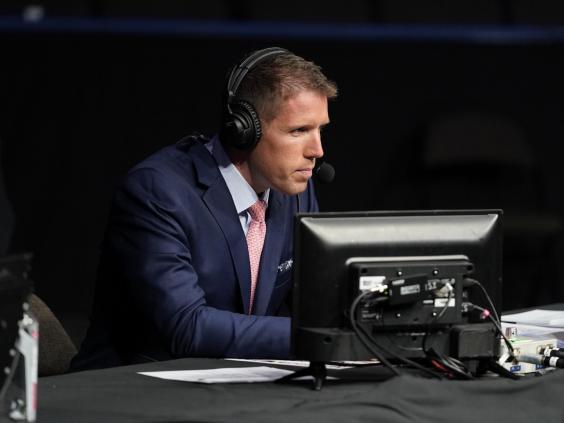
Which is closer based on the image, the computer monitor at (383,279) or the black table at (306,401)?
the black table at (306,401)

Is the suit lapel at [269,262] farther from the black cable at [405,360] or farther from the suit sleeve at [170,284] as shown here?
the black cable at [405,360]

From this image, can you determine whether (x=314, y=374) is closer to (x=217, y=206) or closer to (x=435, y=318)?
(x=435, y=318)

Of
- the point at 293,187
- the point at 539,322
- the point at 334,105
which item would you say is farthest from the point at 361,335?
the point at 334,105

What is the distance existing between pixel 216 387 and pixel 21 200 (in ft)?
8.62

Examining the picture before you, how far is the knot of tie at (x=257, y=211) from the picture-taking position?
2449 millimetres

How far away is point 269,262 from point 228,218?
0.14m

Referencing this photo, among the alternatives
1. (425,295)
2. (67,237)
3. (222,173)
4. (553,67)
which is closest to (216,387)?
(425,295)

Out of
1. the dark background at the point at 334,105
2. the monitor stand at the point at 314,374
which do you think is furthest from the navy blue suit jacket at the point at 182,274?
the dark background at the point at 334,105

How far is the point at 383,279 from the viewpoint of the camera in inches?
71.4

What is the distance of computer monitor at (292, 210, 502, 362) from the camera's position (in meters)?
1.79

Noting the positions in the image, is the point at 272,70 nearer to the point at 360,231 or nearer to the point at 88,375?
the point at 360,231

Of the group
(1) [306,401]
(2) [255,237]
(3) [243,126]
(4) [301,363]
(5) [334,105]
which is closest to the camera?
(1) [306,401]

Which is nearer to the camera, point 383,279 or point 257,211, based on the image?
point 383,279

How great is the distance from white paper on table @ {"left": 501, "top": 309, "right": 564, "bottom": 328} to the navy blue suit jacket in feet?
1.66
